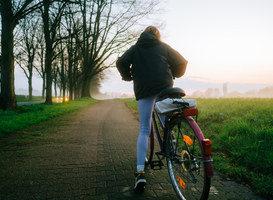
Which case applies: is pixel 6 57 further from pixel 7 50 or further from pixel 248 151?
pixel 248 151

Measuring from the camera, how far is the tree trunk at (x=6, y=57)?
9.06 meters

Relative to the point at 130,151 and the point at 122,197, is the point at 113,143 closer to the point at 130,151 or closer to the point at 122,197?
the point at 130,151

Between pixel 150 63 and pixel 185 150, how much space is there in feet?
3.84

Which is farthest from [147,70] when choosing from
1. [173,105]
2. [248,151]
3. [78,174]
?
[248,151]

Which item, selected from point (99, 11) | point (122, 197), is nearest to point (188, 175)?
point (122, 197)

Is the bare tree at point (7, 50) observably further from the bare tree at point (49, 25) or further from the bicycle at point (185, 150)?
the bicycle at point (185, 150)

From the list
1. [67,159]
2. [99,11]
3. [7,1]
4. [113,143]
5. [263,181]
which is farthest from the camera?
[99,11]

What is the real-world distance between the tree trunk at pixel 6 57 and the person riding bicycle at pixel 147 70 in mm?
8971

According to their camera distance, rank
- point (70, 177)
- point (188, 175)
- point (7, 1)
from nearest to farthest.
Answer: point (188, 175)
point (70, 177)
point (7, 1)

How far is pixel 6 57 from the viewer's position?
29.8ft

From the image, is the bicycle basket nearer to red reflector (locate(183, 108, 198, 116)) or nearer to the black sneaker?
red reflector (locate(183, 108, 198, 116))

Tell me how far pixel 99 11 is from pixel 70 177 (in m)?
19.1

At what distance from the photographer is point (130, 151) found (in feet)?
13.6

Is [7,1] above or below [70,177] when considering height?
above
